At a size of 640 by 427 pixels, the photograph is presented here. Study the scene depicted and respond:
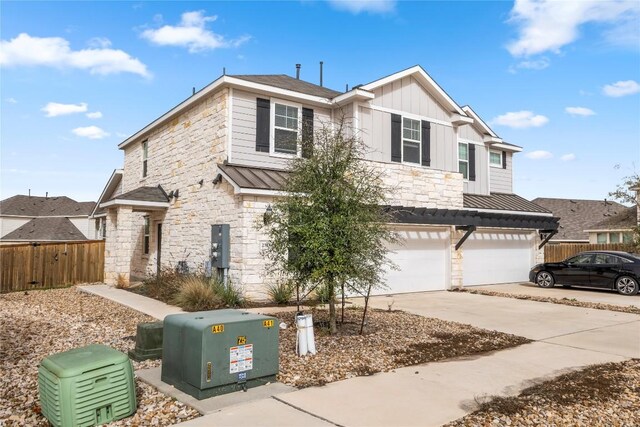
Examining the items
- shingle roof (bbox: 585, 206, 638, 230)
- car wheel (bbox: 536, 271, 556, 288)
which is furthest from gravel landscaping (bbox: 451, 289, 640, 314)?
shingle roof (bbox: 585, 206, 638, 230)

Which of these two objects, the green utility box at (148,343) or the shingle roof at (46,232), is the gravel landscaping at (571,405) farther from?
the shingle roof at (46,232)

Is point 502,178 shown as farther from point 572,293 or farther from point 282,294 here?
point 282,294

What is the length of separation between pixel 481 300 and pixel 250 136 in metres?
8.63

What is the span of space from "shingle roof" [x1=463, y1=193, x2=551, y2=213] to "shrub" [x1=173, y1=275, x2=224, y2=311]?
35.5 feet

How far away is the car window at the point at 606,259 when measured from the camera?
16094mm

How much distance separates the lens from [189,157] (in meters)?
15.3

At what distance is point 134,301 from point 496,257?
13.9 m

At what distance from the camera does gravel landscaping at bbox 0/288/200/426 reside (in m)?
4.62

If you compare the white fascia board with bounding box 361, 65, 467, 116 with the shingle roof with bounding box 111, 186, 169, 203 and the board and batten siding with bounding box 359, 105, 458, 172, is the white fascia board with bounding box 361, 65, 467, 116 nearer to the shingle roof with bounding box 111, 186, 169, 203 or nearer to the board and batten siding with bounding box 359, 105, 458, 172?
the board and batten siding with bounding box 359, 105, 458, 172

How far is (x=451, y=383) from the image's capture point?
5.52 meters

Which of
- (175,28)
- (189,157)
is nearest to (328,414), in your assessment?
(175,28)

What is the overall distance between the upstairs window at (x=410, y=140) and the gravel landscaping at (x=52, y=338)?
33.7 feet

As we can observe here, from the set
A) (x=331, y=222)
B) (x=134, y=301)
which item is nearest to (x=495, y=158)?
(x=331, y=222)

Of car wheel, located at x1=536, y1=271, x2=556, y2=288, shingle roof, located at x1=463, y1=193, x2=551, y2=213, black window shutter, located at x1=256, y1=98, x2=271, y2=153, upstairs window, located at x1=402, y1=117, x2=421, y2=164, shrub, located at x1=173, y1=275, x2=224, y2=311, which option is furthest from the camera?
shingle roof, located at x1=463, y1=193, x2=551, y2=213
